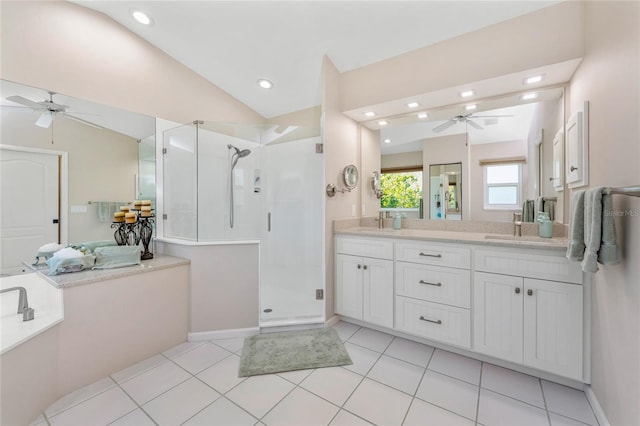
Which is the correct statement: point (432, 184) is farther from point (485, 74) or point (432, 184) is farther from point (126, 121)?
point (126, 121)

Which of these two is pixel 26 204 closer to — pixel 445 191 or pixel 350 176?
pixel 350 176

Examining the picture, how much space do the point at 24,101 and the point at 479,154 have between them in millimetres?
3766

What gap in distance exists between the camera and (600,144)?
135 centimetres

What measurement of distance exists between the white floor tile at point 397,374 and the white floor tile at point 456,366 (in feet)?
0.49

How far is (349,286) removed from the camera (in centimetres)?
246

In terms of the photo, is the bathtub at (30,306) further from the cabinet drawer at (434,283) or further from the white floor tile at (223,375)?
the cabinet drawer at (434,283)

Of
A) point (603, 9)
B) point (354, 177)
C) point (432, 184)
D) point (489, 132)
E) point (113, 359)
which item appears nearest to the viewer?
point (603, 9)

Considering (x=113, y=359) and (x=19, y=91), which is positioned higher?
(x=19, y=91)

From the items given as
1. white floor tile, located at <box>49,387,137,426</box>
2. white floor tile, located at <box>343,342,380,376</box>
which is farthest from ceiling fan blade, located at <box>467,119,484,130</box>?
white floor tile, located at <box>49,387,137,426</box>

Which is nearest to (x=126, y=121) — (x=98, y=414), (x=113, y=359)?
(x=113, y=359)

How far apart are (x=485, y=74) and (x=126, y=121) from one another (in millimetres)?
3187

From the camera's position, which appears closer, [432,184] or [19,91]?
[19,91]

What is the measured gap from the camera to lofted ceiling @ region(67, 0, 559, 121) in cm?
190

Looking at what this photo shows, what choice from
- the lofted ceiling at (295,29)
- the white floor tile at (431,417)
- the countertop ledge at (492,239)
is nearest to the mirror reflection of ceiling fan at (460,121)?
the lofted ceiling at (295,29)
